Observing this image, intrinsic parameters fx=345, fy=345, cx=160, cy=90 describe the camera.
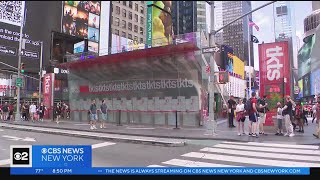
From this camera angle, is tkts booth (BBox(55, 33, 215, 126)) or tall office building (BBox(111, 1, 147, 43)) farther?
tall office building (BBox(111, 1, 147, 43))

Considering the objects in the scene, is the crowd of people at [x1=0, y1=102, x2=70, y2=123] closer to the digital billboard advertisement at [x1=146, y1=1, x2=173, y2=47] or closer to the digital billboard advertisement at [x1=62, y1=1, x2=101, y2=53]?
the digital billboard advertisement at [x1=62, y1=1, x2=101, y2=53]

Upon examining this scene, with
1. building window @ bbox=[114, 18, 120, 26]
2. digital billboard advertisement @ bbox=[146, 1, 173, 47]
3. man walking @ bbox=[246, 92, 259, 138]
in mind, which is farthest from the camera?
building window @ bbox=[114, 18, 120, 26]

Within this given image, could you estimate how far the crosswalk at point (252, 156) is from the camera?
8.77m

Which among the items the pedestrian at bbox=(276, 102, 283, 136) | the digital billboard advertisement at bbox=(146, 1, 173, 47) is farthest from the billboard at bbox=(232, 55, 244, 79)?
the digital billboard advertisement at bbox=(146, 1, 173, 47)

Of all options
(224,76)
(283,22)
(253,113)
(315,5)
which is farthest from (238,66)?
(315,5)

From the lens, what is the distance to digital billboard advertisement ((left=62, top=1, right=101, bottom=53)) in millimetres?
61547

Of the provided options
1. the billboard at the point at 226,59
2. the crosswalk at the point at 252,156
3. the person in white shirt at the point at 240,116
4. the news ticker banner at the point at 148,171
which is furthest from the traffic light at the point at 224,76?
the news ticker banner at the point at 148,171

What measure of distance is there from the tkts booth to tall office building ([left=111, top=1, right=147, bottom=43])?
5097 cm

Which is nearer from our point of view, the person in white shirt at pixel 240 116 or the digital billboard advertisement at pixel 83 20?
the person in white shirt at pixel 240 116

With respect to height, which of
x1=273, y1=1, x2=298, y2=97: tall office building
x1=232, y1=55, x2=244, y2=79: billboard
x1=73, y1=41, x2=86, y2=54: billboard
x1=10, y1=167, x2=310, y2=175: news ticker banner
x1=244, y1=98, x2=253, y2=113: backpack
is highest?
x1=73, y1=41, x2=86, y2=54: billboard

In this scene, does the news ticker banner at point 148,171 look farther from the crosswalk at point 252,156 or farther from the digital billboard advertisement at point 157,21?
the digital billboard advertisement at point 157,21

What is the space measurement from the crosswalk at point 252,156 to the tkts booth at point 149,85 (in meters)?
10.1

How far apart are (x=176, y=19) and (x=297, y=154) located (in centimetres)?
11460

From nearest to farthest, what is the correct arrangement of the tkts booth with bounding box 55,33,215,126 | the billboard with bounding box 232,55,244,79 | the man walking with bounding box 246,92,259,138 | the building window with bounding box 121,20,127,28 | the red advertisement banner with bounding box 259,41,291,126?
the man walking with bounding box 246,92,259,138
the red advertisement banner with bounding box 259,41,291,126
the billboard with bounding box 232,55,244,79
the tkts booth with bounding box 55,33,215,126
the building window with bounding box 121,20,127,28
